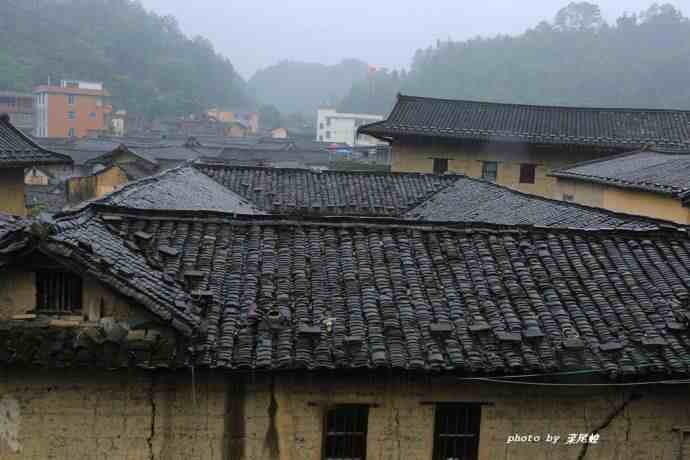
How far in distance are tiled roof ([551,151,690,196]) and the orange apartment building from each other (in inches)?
2354

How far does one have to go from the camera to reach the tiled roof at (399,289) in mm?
8734

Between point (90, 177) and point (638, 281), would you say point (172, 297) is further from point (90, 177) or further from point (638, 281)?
point (90, 177)

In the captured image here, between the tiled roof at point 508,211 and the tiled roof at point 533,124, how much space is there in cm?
889

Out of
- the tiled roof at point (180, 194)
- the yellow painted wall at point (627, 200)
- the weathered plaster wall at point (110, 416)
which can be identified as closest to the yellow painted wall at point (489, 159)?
the yellow painted wall at point (627, 200)

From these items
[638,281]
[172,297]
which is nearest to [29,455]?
[172,297]

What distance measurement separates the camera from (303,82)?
176 metres

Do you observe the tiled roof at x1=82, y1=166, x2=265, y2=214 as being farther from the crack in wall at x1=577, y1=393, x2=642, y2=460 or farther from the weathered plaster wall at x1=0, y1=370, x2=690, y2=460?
the crack in wall at x1=577, y1=393, x2=642, y2=460

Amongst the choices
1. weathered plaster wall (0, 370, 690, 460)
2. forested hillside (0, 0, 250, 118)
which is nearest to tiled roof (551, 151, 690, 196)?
weathered plaster wall (0, 370, 690, 460)

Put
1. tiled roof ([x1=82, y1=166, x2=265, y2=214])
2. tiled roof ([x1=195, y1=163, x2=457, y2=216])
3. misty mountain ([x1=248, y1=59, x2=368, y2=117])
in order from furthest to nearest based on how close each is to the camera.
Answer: misty mountain ([x1=248, y1=59, x2=368, y2=117]) → tiled roof ([x1=195, y1=163, x2=457, y2=216]) → tiled roof ([x1=82, y1=166, x2=265, y2=214])

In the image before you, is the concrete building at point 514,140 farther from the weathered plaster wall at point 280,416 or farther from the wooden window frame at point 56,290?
the wooden window frame at point 56,290

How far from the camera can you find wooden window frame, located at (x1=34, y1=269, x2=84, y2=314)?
873 cm

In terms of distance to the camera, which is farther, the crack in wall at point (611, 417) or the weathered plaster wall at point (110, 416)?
the crack in wall at point (611, 417)

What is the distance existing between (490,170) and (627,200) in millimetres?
13592

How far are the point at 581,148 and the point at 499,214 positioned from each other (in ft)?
56.7
